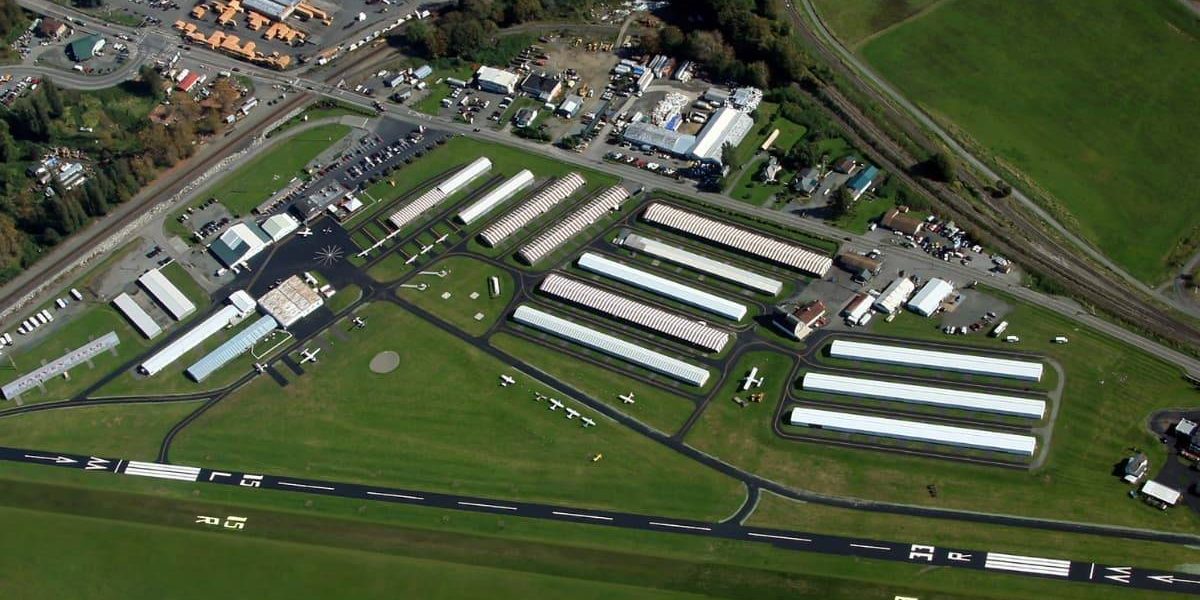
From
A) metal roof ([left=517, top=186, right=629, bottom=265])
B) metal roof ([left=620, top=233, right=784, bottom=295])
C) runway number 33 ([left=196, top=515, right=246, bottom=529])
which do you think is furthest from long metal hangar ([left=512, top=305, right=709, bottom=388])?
runway number 33 ([left=196, top=515, right=246, bottom=529])

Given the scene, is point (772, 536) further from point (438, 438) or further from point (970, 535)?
point (438, 438)

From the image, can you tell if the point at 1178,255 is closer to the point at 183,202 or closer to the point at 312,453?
the point at 312,453

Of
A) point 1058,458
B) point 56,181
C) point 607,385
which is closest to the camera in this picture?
point 1058,458

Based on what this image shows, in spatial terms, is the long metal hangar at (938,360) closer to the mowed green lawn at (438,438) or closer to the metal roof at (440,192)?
the mowed green lawn at (438,438)

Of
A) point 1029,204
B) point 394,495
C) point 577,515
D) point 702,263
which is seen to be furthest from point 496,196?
point 1029,204

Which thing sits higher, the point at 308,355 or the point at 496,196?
the point at 496,196

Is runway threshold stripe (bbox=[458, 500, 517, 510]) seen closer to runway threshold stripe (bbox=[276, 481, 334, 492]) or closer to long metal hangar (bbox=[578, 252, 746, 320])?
runway threshold stripe (bbox=[276, 481, 334, 492])
